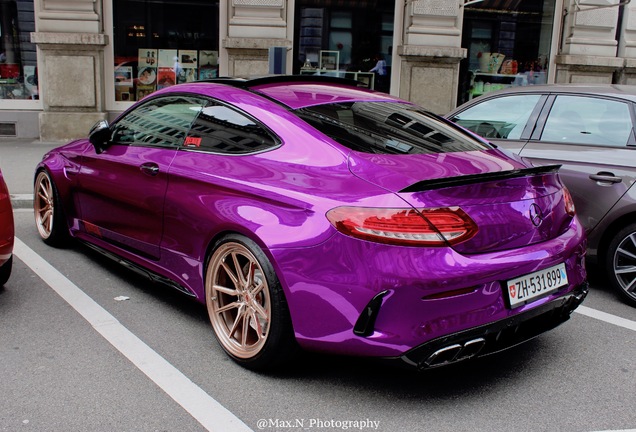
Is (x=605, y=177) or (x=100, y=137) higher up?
(x=100, y=137)

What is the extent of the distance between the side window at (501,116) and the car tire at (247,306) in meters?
3.12

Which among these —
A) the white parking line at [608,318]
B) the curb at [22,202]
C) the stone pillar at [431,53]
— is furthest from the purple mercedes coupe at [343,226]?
the stone pillar at [431,53]

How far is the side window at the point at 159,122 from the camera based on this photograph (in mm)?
4414

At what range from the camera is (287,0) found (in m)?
12.9

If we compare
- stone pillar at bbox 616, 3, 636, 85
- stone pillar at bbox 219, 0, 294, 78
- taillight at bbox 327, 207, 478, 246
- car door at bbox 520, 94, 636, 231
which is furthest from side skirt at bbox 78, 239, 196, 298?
stone pillar at bbox 616, 3, 636, 85

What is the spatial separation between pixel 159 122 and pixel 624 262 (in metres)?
3.61

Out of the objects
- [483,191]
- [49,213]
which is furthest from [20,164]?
[483,191]

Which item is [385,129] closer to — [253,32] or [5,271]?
[5,271]

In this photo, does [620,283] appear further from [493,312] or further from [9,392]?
[9,392]

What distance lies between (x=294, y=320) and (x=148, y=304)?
1.80 metres

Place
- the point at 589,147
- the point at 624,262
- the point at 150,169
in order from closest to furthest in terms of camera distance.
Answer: the point at 150,169, the point at 624,262, the point at 589,147

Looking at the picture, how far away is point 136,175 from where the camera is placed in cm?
455

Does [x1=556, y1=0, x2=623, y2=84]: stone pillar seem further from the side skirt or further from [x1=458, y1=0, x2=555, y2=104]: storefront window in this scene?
the side skirt

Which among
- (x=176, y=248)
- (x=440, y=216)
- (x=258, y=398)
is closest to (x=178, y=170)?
(x=176, y=248)
